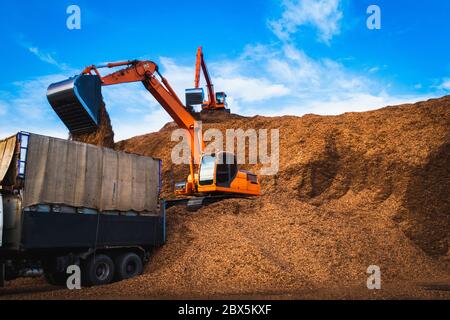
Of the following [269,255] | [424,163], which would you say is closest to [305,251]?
[269,255]

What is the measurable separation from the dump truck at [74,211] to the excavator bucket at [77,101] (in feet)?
7.05

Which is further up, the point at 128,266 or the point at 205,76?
the point at 205,76

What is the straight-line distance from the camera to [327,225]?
17328 millimetres

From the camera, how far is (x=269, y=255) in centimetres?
1452

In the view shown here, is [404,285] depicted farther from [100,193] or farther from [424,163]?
[424,163]

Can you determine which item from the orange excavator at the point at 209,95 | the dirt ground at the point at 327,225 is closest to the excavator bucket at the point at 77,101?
the dirt ground at the point at 327,225

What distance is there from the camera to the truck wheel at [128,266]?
45.4 ft

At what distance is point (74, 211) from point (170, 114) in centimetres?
894

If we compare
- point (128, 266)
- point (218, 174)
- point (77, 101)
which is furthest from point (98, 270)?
point (218, 174)

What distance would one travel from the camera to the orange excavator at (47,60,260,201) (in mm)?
15336

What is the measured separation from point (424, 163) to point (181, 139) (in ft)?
56.4

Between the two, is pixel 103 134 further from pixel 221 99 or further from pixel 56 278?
pixel 221 99

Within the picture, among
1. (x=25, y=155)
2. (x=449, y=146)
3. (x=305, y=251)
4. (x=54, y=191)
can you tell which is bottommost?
(x=305, y=251)

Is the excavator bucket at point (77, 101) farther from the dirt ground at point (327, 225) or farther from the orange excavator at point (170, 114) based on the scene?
the dirt ground at point (327, 225)
